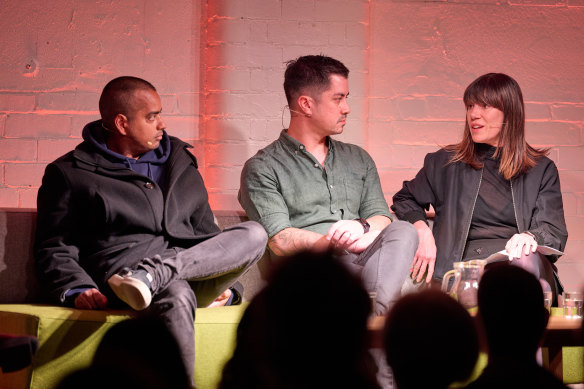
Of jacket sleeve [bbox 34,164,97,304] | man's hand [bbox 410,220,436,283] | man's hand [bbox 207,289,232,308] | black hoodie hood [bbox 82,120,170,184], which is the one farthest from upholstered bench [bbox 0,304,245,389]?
Answer: man's hand [bbox 410,220,436,283]

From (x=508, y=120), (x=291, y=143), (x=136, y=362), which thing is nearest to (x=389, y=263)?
(x=291, y=143)

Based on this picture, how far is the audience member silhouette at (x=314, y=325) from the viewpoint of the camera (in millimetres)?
777

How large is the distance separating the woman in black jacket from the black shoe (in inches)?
52.8

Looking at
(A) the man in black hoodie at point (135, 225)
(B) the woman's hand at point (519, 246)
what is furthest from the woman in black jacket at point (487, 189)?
(A) the man in black hoodie at point (135, 225)

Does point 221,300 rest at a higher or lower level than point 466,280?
lower

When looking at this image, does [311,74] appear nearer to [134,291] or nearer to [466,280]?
[466,280]

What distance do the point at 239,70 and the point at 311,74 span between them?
450mm

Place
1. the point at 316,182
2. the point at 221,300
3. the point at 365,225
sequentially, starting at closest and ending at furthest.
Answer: the point at 221,300 < the point at 365,225 < the point at 316,182

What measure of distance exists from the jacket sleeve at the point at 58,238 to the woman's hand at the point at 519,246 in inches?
63.0

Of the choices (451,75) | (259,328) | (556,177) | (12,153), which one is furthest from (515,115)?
(259,328)

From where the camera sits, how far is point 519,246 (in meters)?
2.80

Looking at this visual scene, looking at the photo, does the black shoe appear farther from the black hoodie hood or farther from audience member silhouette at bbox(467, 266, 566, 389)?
audience member silhouette at bbox(467, 266, 566, 389)

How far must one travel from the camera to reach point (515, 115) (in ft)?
10.4

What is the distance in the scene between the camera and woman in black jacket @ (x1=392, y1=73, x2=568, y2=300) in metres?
3.08
